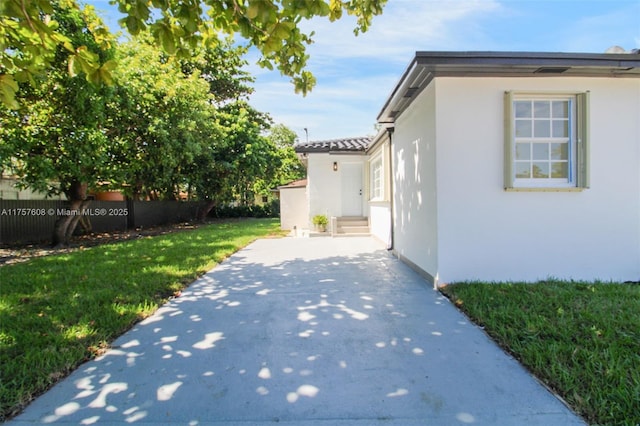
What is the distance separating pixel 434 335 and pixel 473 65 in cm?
366

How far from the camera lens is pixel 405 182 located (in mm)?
7262

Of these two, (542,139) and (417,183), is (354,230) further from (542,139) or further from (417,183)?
(542,139)

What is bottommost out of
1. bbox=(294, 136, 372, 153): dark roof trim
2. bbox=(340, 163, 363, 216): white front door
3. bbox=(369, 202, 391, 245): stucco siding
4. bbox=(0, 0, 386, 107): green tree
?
bbox=(369, 202, 391, 245): stucco siding

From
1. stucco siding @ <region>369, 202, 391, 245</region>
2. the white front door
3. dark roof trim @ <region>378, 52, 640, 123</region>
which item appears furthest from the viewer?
the white front door

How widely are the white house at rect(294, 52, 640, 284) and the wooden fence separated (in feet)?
39.1

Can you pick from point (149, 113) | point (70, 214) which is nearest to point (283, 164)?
point (149, 113)

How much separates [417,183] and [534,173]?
1.85 metres

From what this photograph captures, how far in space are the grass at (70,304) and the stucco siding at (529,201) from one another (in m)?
4.58

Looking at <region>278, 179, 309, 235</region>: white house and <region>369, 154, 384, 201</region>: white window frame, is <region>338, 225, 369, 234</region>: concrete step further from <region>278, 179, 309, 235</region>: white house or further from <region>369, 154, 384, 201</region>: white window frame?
<region>278, 179, 309, 235</region>: white house

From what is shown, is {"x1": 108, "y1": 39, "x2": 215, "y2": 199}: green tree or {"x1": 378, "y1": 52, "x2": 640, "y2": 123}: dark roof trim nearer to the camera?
{"x1": 378, "y1": 52, "x2": 640, "y2": 123}: dark roof trim

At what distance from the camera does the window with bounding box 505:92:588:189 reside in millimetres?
5207

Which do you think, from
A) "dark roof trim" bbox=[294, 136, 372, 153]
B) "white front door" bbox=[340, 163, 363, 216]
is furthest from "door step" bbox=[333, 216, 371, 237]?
"dark roof trim" bbox=[294, 136, 372, 153]

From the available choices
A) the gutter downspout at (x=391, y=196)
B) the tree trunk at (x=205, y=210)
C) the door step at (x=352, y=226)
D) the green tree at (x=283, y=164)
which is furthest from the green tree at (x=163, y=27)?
the tree trunk at (x=205, y=210)

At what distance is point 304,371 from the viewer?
2.89 m
